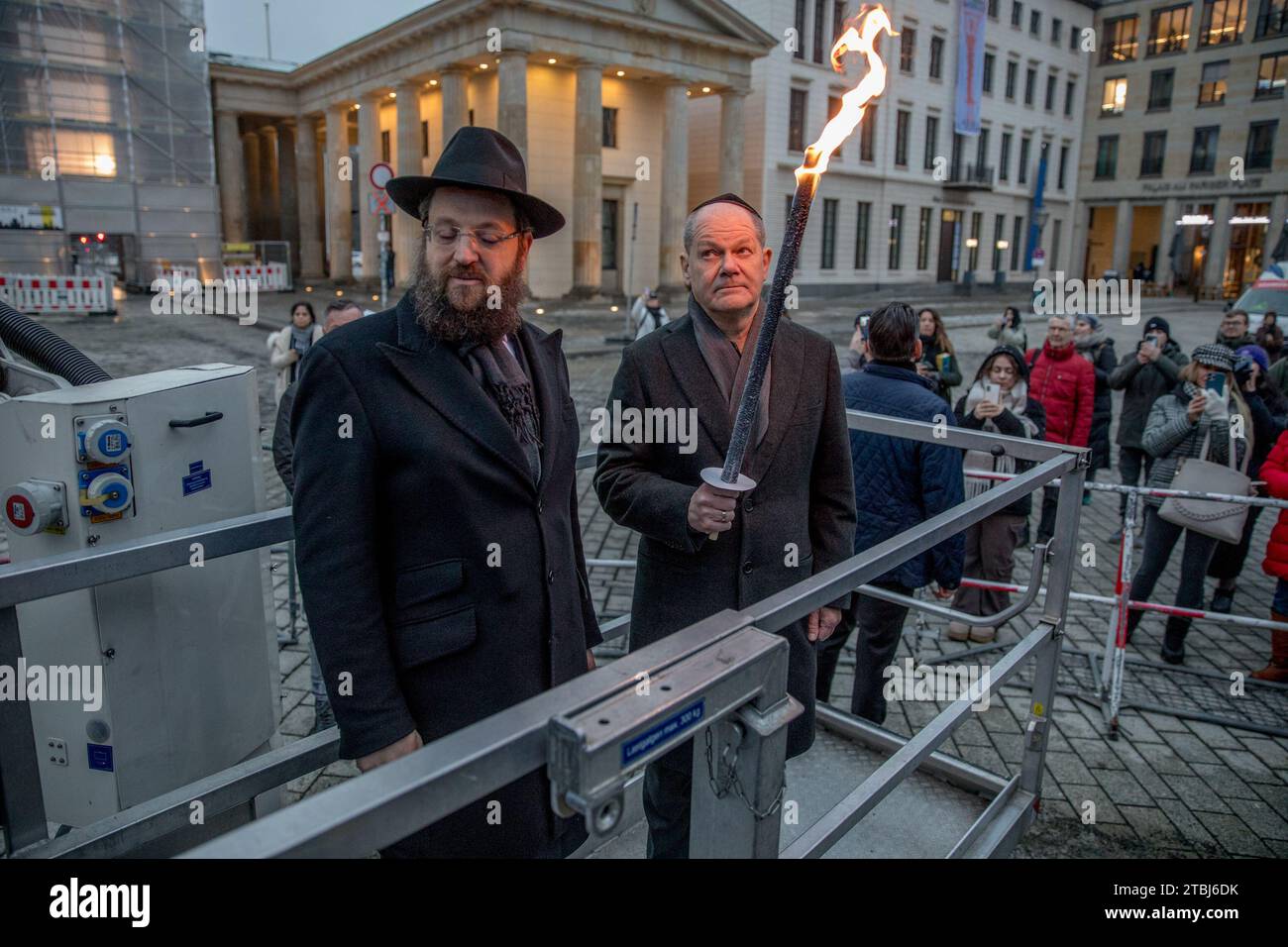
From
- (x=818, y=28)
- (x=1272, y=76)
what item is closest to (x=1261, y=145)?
(x=1272, y=76)

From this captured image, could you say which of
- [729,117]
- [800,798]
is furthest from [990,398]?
[729,117]

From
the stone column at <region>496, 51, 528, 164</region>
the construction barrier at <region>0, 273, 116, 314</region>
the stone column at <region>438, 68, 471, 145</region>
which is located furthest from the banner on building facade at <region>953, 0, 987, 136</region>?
the construction barrier at <region>0, 273, 116, 314</region>

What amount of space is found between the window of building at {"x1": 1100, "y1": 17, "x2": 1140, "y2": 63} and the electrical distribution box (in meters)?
63.5

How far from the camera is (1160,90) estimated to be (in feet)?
170

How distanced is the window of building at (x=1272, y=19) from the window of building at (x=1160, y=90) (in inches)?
179

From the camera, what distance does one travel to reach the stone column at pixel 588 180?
28688mm

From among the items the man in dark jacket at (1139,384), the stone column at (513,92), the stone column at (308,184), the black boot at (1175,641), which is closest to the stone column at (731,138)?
the stone column at (513,92)

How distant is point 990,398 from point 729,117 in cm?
2904

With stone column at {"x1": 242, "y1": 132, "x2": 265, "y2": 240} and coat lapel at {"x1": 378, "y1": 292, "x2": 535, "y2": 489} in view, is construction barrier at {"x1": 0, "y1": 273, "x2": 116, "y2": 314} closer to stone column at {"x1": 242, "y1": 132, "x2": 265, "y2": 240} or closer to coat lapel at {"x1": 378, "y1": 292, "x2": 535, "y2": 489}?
coat lapel at {"x1": 378, "y1": 292, "x2": 535, "y2": 489}

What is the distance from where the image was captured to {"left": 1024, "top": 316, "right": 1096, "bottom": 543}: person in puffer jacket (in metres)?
7.38

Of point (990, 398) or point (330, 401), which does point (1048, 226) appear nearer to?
point (990, 398)

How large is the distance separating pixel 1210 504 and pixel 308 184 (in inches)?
1649

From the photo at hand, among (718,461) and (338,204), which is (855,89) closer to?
(718,461)
